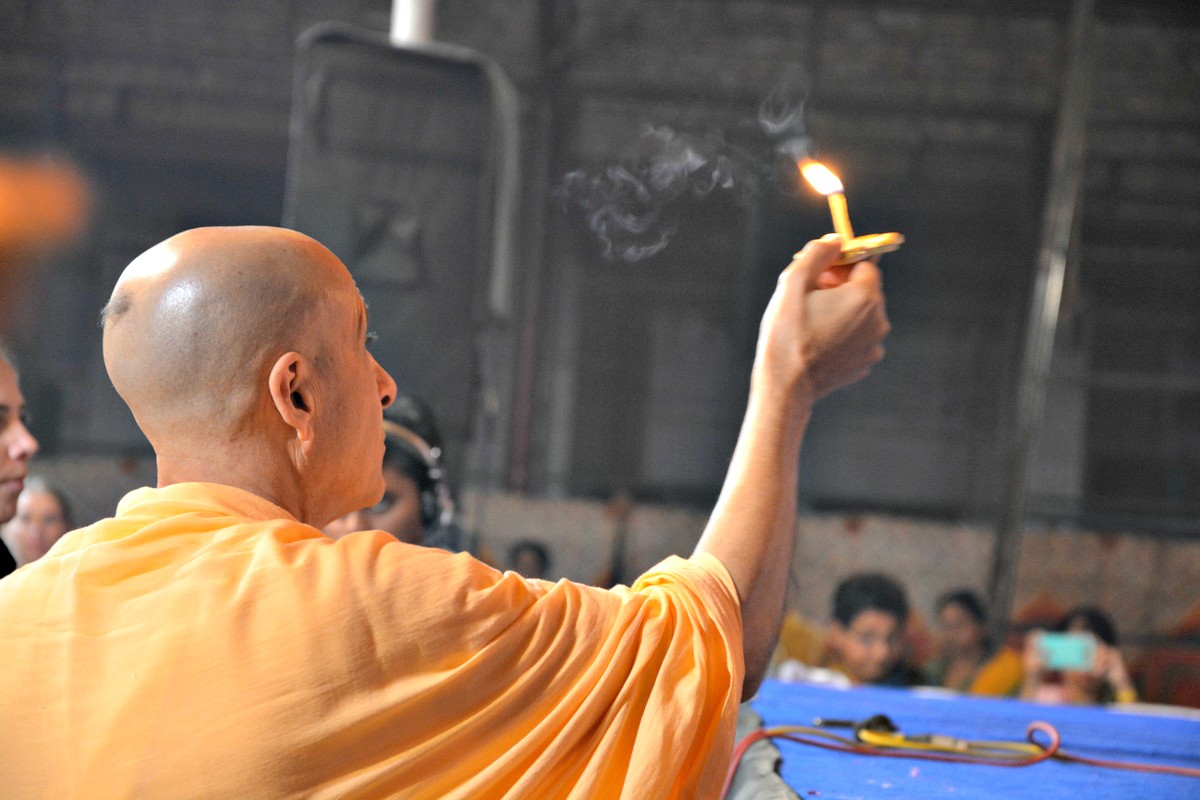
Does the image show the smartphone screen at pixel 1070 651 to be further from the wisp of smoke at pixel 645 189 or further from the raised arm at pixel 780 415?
the wisp of smoke at pixel 645 189

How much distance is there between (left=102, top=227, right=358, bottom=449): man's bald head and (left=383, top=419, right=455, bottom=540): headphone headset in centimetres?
132

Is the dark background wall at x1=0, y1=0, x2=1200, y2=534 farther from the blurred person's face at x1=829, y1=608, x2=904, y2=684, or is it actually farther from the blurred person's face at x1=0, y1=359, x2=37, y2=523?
the blurred person's face at x1=0, y1=359, x2=37, y2=523

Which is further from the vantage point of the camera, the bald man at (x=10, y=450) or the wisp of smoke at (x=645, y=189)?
the wisp of smoke at (x=645, y=189)

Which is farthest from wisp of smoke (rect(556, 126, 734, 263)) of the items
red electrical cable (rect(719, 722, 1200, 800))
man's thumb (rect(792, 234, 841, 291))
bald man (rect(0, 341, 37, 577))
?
man's thumb (rect(792, 234, 841, 291))

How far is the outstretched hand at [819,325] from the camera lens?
898 millimetres

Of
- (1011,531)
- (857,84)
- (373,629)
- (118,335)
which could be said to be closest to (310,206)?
(118,335)

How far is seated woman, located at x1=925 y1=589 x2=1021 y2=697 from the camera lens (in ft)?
14.3

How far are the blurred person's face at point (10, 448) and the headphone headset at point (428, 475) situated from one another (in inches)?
26.9

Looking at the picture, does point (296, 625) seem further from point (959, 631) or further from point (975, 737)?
point (959, 631)

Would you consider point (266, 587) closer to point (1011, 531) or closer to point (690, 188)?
point (1011, 531)

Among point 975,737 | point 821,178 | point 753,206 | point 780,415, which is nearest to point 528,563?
point 753,206

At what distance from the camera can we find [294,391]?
85cm

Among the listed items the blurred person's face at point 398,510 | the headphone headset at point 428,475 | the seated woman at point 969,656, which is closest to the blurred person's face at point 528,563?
the seated woman at point 969,656

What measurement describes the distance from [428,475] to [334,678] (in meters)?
1.50
